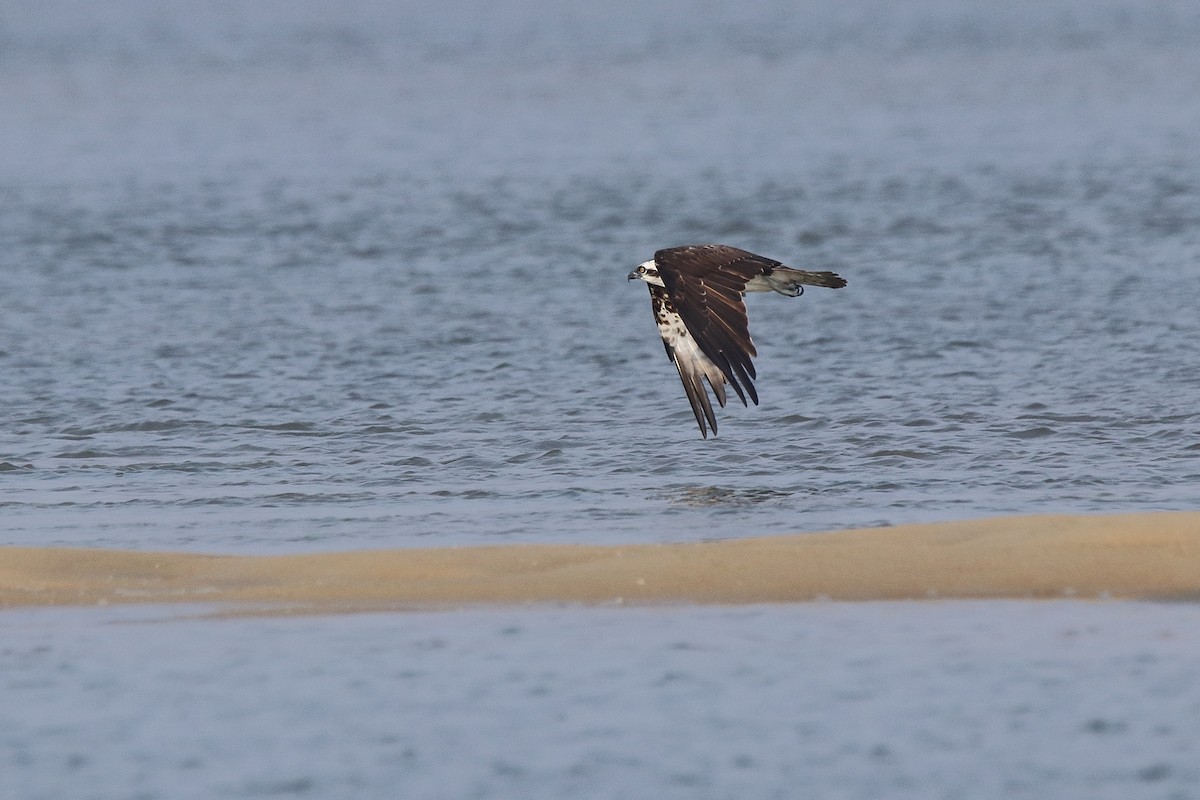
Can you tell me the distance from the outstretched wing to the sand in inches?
101

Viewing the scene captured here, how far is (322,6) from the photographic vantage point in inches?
3792

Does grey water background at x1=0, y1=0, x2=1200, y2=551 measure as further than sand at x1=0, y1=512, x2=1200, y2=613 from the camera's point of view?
Yes

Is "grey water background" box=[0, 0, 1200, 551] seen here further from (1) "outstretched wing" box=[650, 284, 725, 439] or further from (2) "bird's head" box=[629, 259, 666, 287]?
(2) "bird's head" box=[629, 259, 666, 287]

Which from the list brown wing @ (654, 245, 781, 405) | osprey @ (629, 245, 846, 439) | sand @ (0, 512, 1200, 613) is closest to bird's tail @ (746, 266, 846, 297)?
osprey @ (629, 245, 846, 439)

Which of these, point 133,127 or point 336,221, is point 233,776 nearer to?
point 336,221

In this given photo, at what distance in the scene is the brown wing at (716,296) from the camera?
10.5 m

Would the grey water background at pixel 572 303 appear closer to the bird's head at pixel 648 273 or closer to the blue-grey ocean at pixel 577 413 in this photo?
the blue-grey ocean at pixel 577 413

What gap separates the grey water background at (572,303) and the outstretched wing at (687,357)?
0.39 m

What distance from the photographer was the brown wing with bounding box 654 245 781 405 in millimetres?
10453

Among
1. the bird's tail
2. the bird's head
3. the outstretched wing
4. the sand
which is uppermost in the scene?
the bird's head

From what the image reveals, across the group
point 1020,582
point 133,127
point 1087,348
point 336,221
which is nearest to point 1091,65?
point 133,127

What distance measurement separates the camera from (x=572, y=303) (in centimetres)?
1794

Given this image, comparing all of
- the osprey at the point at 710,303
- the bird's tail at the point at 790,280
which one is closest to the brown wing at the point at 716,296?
the osprey at the point at 710,303

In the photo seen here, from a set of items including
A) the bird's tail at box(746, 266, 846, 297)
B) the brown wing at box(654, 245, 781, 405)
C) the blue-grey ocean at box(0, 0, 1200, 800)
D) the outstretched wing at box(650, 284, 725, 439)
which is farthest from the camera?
the outstretched wing at box(650, 284, 725, 439)
